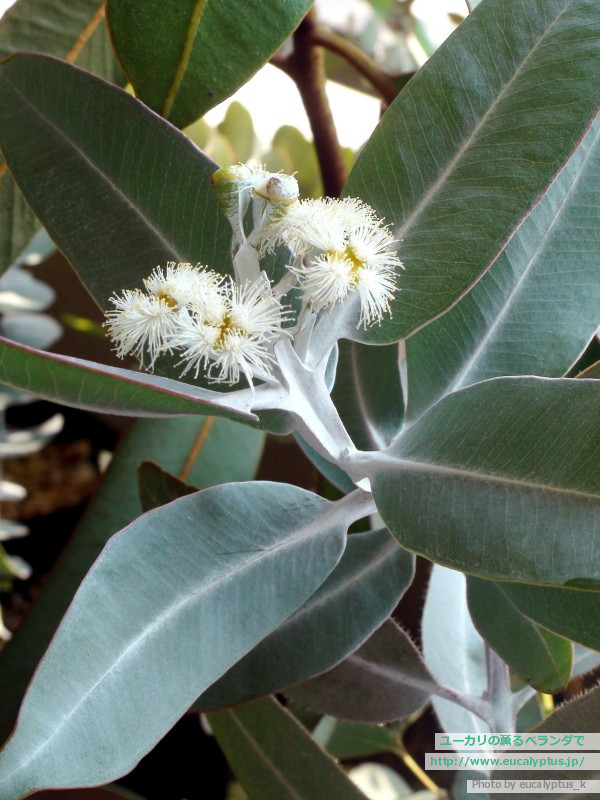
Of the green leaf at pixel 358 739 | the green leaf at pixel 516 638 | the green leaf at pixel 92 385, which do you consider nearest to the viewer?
the green leaf at pixel 92 385

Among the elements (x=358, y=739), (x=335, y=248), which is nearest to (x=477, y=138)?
(x=335, y=248)

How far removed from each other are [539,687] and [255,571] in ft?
0.90

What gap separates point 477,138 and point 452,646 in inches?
21.3

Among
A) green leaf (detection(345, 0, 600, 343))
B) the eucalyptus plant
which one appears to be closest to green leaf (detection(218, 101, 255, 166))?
the eucalyptus plant

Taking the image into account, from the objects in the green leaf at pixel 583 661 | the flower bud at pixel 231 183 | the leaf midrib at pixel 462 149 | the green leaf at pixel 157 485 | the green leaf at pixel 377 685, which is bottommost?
the green leaf at pixel 377 685

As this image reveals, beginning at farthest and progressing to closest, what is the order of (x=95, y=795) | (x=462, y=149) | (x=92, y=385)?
(x=95, y=795), (x=462, y=149), (x=92, y=385)

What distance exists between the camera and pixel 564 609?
50cm

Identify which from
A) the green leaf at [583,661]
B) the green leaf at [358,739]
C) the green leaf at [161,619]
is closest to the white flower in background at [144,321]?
the green leaf at [161,619]

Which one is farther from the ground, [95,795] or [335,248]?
[335,248]

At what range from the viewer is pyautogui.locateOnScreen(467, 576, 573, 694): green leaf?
61cm

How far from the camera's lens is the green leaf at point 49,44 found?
0.68 meters

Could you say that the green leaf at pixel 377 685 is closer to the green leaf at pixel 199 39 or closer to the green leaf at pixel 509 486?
the green leaf at pixel 509 486

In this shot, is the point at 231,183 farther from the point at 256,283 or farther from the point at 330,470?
the point at 330,470

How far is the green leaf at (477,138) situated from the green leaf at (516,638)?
0.25 meters
